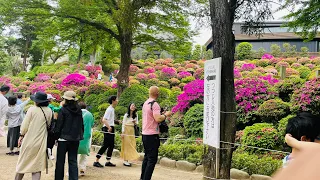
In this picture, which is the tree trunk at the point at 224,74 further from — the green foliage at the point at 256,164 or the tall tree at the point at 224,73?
the green foliage at the point at 256,164

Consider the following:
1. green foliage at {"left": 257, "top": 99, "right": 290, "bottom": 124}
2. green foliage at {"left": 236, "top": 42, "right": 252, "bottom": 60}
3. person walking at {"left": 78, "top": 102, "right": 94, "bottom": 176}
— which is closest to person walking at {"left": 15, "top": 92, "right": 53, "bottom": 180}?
person walking at {"left": 78, "top": 102, "right": 94, "bottom": 176}

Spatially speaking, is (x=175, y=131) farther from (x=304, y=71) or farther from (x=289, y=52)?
(x=289, y=52)

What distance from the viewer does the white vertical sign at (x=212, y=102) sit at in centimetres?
470

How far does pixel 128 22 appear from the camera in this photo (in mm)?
8266

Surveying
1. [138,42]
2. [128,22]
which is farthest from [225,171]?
[138,42]

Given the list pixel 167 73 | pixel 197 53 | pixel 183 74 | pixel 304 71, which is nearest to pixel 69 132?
pixel 167 73

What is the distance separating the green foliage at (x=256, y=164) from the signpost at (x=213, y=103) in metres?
1.54

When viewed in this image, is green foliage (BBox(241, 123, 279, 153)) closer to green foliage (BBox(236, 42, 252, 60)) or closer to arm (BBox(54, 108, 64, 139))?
arm (BBox(54, 108, 64, 139))

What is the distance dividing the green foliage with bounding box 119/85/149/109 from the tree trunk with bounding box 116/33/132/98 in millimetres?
505

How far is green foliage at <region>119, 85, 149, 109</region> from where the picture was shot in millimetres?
11524

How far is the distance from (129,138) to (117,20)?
4.64 metres

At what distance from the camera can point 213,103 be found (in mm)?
4848

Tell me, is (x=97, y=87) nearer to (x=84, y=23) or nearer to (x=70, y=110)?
(x=84, y=23)

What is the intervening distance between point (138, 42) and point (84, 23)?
2.19 metres
